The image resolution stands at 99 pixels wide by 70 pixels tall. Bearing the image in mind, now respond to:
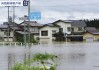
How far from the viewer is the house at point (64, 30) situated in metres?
75.9

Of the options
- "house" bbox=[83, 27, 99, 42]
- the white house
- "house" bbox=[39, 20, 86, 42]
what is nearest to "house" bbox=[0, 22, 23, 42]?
the white house

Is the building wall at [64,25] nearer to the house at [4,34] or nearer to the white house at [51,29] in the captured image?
the white house at [51,29]

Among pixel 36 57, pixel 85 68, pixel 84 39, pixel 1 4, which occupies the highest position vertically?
pixel 1 4

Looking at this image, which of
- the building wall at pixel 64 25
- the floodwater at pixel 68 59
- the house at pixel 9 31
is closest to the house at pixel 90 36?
the building wall at pixel 64 25

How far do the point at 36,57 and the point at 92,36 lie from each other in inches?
2863

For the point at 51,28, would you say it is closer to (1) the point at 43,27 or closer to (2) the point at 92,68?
(1) the point at 43,27

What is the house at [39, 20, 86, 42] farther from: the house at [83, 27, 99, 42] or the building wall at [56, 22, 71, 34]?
the house at [83, 27, 99, 42]

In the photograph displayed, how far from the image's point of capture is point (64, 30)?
7794 centimetres

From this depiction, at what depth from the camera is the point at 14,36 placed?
71062 mm

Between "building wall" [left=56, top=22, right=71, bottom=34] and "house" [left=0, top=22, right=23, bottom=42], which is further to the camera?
"building wall" [left=56, top=22, right=71, bottom=34]

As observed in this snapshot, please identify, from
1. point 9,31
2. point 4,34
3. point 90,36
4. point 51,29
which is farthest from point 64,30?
point 9,31

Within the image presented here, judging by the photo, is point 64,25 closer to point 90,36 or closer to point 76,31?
point 76,31

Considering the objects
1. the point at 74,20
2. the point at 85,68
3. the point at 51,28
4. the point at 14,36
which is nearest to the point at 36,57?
the point at 85,68

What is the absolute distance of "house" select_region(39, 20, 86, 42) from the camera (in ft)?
249
